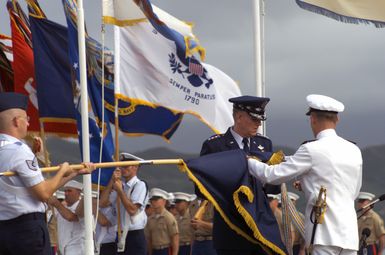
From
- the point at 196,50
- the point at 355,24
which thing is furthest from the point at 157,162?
the point at 196,50

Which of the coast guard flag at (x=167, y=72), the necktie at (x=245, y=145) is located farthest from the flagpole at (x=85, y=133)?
the necktie at (x=245, y=145)

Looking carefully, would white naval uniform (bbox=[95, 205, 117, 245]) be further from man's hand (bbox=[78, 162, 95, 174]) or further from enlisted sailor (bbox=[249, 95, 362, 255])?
enlisted sailor (bbox=[249, 95, 362, 255])

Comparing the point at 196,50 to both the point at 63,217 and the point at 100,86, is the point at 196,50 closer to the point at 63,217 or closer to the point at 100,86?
the point at 100,86

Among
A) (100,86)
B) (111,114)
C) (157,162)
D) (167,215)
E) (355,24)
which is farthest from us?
(167,215)

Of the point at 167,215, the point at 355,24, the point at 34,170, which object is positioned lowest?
the point at 167,215

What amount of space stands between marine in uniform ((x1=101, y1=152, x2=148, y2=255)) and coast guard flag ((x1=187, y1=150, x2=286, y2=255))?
4.27 meters

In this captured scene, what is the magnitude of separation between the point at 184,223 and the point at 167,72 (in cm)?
631

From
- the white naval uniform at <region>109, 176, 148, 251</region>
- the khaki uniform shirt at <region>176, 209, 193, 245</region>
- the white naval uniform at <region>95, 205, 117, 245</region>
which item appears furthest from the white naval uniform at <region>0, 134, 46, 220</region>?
the khaki uniform shirt at <region>176, 209, 193, 245</region>

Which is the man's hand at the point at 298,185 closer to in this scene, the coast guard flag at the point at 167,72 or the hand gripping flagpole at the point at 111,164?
the hand gripping flagpole at the point at 111,164

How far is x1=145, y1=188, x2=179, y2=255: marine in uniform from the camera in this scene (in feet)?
58.6

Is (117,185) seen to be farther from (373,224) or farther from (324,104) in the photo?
(373,224)

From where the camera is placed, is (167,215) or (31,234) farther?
(167,215)

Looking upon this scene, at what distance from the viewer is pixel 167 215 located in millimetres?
18078

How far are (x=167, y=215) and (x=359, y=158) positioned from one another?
936cm
